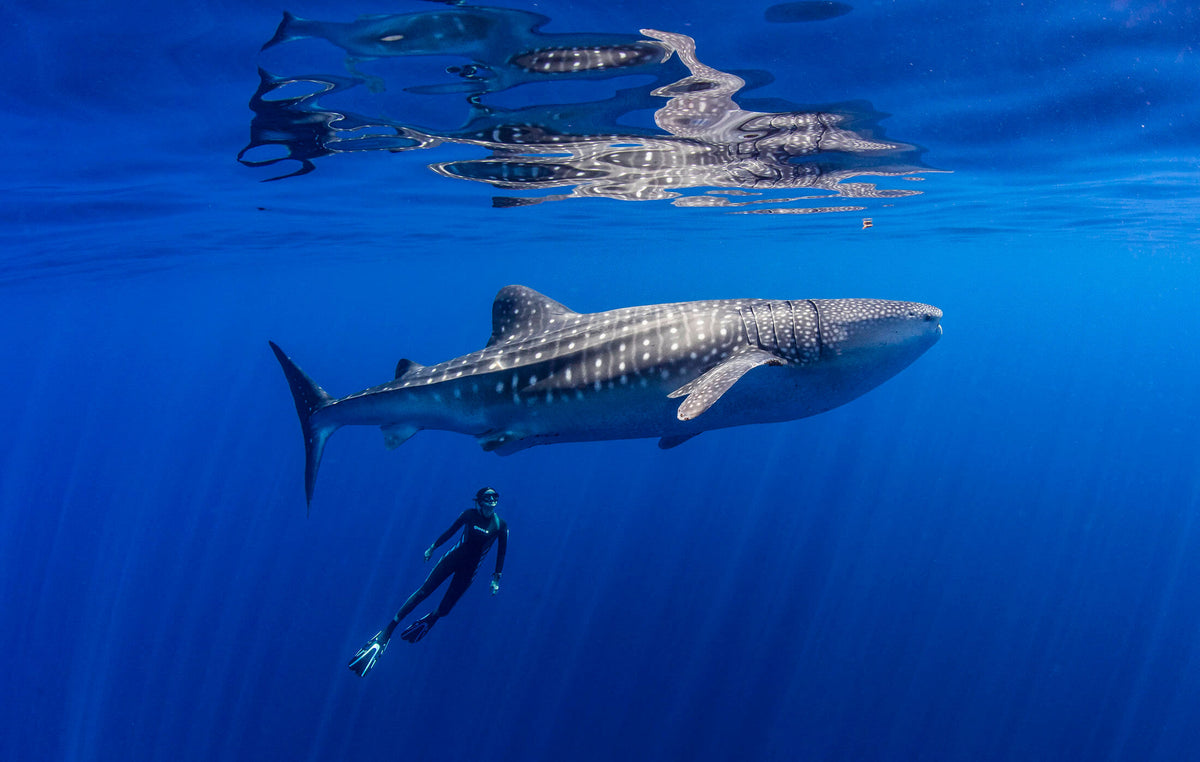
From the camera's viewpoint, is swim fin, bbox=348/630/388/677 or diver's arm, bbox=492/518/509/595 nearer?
swim fin, bbox=348/630/388/677

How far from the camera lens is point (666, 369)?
5.87m

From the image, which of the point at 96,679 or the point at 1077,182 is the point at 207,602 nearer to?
the point at 96,679

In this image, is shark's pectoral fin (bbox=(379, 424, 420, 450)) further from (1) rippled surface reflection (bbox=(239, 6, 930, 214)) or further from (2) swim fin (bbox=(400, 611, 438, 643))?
(1) rippled surface reflection (bbox=(239, 6, 930, 214))

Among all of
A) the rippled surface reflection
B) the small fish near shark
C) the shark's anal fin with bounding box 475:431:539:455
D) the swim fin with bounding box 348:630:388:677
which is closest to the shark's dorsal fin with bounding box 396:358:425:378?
the small fish near shark

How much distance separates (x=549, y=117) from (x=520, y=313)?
13.6 ft

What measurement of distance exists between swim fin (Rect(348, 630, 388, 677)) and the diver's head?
2.44 meters

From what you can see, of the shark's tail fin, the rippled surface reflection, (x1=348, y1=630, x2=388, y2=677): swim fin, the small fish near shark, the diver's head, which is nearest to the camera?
the small fish near shark

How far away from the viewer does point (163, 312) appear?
5691cm

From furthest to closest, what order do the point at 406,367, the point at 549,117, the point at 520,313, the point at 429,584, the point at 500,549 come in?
the point at 429,584
the point at 500,549
the point at 549,117
the point at 406,367
the point at 520,313

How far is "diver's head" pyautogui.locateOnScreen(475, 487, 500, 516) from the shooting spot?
1011 cm

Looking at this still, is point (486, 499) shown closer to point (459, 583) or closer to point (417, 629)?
point (459, 583)

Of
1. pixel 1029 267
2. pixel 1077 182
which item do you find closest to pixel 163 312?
pixel 1077 182

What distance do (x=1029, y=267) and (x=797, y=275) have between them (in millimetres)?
16879

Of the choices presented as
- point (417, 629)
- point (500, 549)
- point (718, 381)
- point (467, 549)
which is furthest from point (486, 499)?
point (718, 381)
